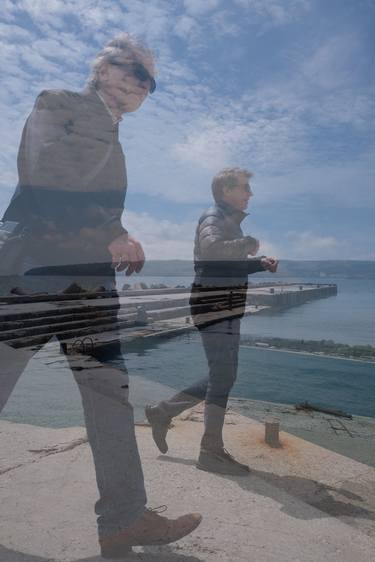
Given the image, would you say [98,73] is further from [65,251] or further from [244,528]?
[244,528]

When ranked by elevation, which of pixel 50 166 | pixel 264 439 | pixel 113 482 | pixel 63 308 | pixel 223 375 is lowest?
pixel 264 439

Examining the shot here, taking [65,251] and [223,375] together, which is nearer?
[65,251]

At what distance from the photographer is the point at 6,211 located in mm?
1157

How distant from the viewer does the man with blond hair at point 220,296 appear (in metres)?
1.51

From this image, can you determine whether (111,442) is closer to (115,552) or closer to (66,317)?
(115,552)

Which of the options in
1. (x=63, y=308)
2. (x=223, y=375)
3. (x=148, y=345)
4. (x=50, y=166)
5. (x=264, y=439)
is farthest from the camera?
(x=264, y=439)

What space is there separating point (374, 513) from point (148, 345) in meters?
1.11

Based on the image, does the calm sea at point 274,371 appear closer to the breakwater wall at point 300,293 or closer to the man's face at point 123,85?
the breakwater wall at point 300,293

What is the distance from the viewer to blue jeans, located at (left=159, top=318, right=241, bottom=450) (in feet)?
5.71

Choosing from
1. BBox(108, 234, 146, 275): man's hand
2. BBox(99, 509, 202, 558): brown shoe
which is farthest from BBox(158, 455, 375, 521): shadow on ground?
BBox(108, 234, 146, 275): man's hand

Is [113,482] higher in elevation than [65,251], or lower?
lower

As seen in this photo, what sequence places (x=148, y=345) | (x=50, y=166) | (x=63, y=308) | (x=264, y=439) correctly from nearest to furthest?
1. (x=50, y=166)
2. (x=63, y=308)
3. (x=148, y=345)
4. (x=264, y=439)

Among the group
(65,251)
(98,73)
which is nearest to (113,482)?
(65,251)

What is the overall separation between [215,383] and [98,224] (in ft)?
3.28
